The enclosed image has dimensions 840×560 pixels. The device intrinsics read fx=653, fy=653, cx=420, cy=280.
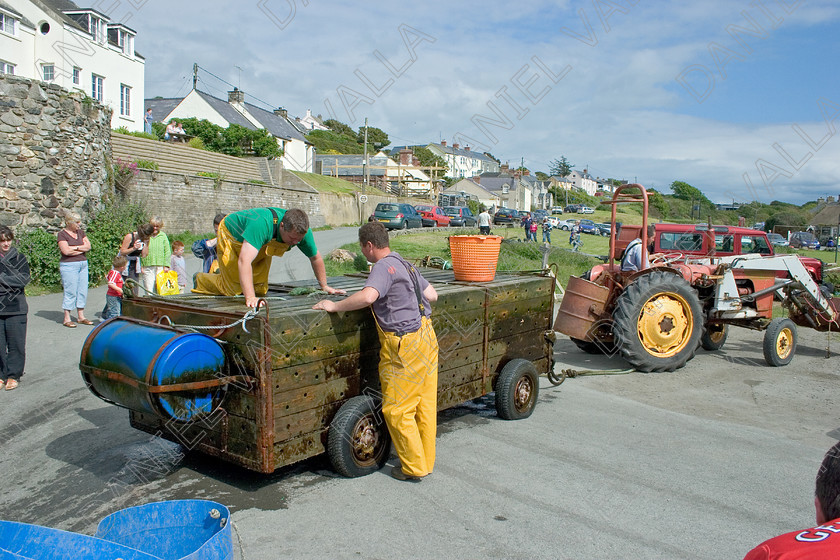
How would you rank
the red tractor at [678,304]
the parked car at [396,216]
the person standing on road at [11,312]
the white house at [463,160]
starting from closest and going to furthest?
the person standing on road at [11,312] < the red tractor at [678,304] < the parked car at [396,216] < the white house at [463,160]

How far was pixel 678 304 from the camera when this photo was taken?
355 inches

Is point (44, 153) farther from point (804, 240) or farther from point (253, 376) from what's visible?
point (804, 240)

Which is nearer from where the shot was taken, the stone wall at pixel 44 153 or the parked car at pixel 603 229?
the stone wall at pixel 44 153

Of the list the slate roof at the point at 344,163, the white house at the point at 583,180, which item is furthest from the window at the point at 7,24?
the white house at the point at 583,180

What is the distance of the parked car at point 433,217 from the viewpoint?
37.6m

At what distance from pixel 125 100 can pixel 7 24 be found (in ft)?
22.0

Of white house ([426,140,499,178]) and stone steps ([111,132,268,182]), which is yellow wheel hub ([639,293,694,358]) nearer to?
stone steps ([111,132,268,182])

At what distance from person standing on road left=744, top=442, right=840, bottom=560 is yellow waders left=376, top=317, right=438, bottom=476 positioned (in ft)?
10.4

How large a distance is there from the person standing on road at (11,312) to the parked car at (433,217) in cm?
3068

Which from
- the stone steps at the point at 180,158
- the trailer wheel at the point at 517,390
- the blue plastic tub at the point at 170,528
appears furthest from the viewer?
the stone steps at the point at 180,158

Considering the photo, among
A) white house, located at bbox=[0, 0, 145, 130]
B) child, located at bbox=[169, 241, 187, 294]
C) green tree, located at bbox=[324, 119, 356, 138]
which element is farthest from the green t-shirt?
green tree, located at bbox=[324, 119, 356, 138]

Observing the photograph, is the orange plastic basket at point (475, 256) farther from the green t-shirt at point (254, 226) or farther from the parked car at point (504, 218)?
the parked car at point (504, 218)

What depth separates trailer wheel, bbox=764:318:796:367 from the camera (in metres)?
9.60

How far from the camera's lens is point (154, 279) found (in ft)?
31.1
